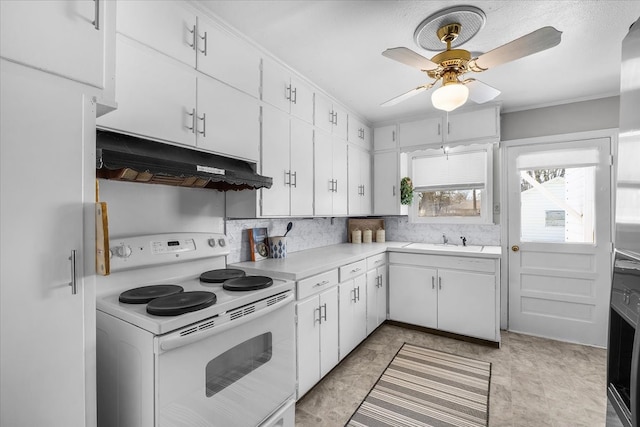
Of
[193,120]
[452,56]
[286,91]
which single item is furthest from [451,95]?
[193,120]

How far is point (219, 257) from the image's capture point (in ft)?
7.03

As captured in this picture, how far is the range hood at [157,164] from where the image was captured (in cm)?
129

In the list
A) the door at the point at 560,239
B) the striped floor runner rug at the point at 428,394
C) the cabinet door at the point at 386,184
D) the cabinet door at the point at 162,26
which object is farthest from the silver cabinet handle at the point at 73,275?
the door at the point at 560,239

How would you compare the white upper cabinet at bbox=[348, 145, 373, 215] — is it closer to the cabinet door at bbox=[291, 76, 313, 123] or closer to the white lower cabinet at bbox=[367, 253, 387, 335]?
the white lower cabinet at bbox=[367, 253, 387, 335]

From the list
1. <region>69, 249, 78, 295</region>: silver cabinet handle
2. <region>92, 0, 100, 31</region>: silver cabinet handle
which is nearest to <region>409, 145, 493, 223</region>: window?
<region>92, 0, 100, 31</region>: silver cabinet handle

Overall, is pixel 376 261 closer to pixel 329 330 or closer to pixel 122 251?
pixel 329 330

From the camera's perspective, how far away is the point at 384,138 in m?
3.82

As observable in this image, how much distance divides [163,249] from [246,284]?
555 millimetres

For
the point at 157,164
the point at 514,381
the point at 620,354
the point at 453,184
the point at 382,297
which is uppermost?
the point at 453,184

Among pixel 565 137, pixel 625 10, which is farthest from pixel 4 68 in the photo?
pixel 565 137

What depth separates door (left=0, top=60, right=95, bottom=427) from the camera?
0.85 metres

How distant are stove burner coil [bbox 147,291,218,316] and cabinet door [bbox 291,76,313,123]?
1662mm

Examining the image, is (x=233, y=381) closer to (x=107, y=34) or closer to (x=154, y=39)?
(x=107, y=34)

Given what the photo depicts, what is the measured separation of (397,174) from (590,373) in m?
2.54
